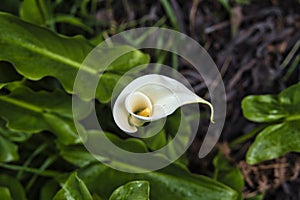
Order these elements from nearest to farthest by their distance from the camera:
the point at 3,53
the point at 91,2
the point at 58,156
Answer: the point at 3,53 < the point at 58,156 < the point at 91,2

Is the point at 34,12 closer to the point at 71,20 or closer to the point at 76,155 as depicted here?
the point at 71,20

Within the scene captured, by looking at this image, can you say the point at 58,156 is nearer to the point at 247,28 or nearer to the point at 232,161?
the point at 232,161

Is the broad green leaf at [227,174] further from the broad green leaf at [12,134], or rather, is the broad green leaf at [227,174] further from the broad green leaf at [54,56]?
the broad green leaf at [12,134]

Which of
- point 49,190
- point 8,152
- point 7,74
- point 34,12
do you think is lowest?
point 49,190

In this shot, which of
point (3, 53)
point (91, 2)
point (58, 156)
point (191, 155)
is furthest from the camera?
point (91, 2)

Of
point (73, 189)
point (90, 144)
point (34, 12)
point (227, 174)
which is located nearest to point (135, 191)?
point (73, 189)

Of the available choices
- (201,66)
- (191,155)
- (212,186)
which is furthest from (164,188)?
(201,66)

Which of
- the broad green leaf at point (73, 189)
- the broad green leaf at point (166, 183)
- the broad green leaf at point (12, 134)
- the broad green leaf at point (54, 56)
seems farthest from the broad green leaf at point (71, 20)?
the broad green leaf at point (73, 189)

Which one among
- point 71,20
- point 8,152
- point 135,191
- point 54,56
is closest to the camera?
point 135,191
